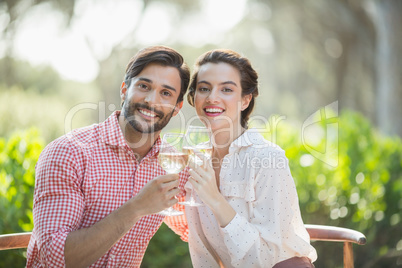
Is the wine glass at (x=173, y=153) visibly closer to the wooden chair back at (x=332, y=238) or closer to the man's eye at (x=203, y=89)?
the man's eye at (x=203, y=89)

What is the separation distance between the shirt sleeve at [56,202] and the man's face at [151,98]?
0.52 meters

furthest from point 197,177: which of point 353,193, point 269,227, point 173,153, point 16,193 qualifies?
point 353,193

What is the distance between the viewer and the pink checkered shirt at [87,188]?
2395 millimetres

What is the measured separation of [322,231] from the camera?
3037mm

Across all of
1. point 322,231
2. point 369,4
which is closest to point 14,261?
point 322,231

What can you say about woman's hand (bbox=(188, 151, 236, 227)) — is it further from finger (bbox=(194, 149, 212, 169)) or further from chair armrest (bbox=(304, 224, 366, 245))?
chair armrest (bbox=(304, 224, 366, 245))

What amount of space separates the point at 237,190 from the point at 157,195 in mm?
716

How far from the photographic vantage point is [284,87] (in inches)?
1137

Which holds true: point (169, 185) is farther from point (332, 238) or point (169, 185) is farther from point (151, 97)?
point (332, 238)

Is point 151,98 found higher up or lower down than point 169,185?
higher up

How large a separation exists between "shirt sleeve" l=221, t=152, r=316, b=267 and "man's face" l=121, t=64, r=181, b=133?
2.58 feet

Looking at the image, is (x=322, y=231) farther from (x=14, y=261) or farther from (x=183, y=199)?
(x=14, y=261)

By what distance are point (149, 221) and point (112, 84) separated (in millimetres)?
16654

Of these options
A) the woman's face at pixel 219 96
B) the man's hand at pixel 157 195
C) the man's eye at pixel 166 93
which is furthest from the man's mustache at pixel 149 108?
the man's hand at pixel 157 195
